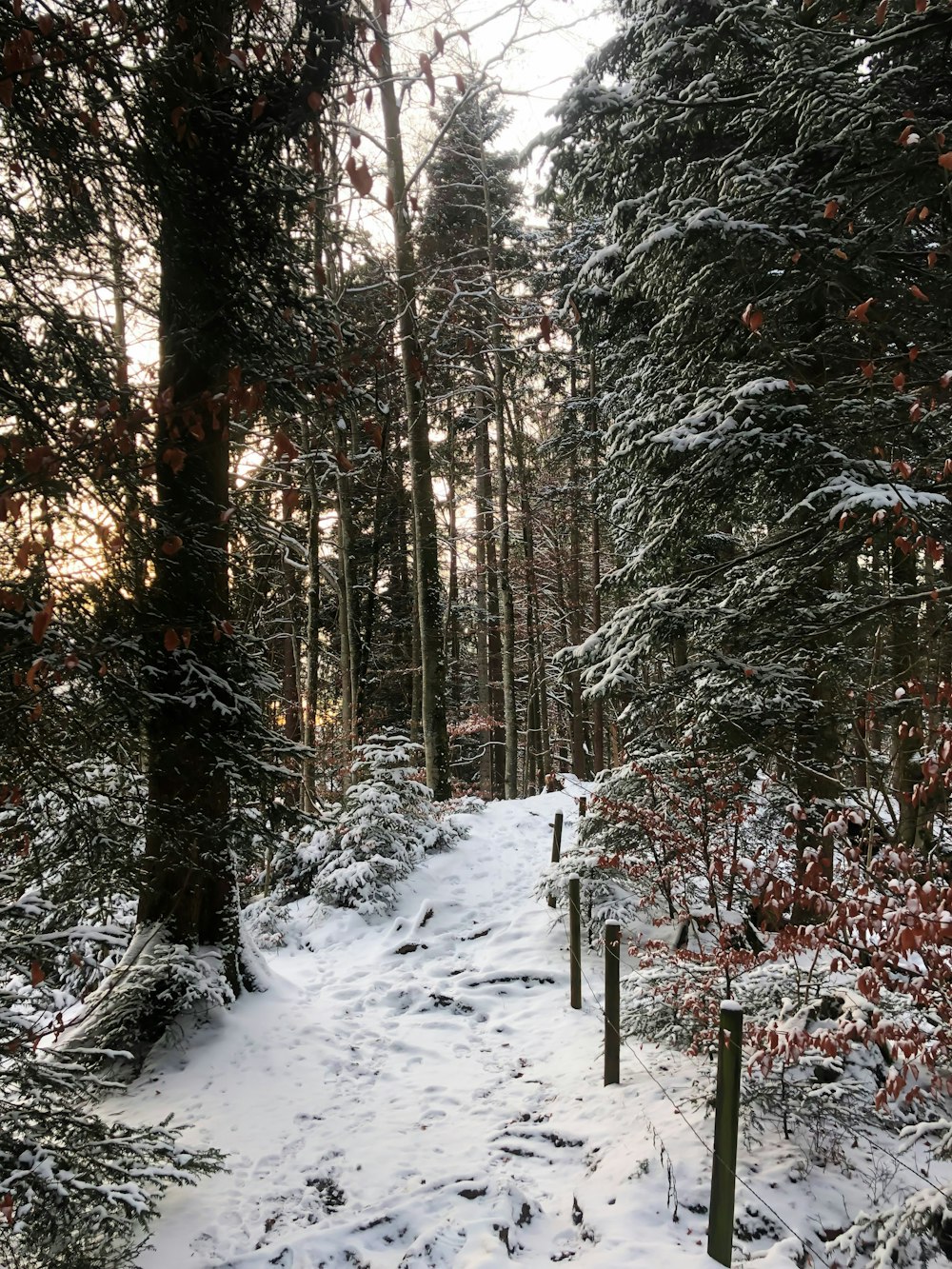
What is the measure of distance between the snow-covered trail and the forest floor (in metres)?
0.01

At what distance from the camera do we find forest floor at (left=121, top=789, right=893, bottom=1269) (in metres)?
3.66

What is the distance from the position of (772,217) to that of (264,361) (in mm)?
4323

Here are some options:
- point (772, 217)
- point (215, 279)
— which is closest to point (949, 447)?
point (772, 217)

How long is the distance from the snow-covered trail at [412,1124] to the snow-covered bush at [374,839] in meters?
1.19

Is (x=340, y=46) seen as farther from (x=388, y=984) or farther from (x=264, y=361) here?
(x=388, y=984)

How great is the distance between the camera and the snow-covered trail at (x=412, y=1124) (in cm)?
369

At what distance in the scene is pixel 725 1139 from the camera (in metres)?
3.50

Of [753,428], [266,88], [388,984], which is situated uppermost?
[266,88]

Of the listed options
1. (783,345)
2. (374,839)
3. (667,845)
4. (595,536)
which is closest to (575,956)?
(667,845)

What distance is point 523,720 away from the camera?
1054 inches

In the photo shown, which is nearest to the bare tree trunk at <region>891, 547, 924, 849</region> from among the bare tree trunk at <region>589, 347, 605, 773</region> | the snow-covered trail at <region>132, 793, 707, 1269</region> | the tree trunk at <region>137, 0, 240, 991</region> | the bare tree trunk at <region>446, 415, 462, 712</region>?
the snow-covered trail at <region>132, 793, 707, 1269</region>

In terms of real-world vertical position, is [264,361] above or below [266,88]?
below

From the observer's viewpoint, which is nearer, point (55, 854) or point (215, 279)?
point (55, 854)

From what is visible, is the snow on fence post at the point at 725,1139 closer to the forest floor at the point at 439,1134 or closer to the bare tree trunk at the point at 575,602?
the forest floor at the point at 439,1134
